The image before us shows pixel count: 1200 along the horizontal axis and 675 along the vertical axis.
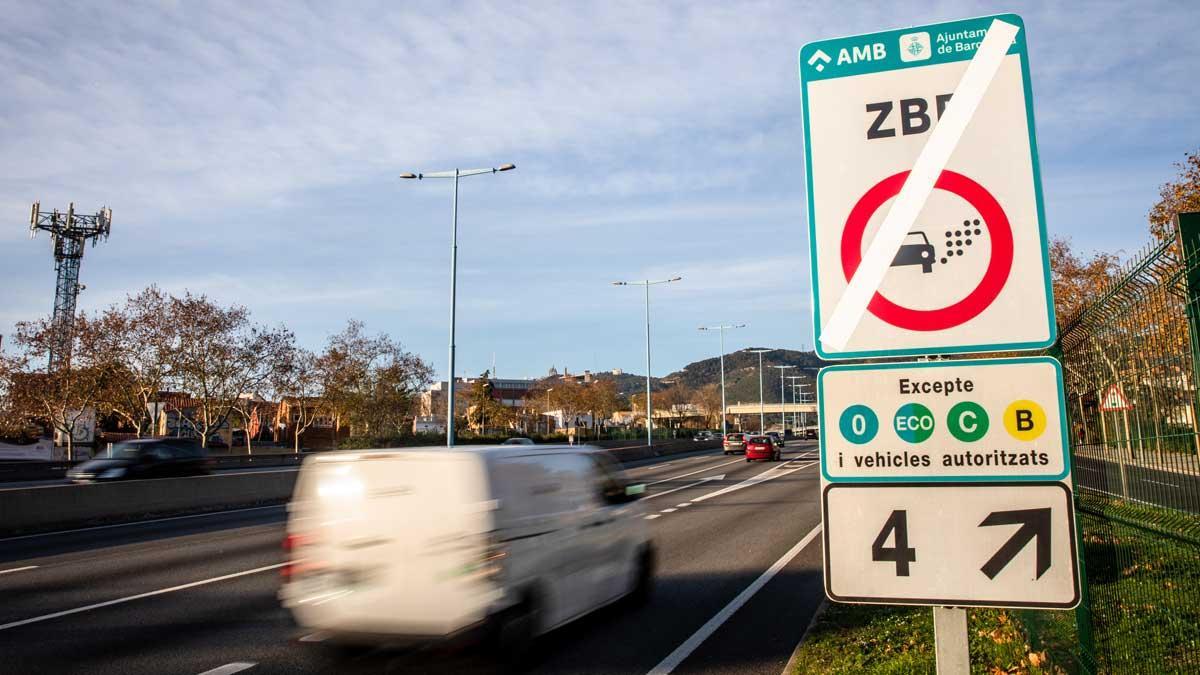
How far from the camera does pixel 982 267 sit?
2.48 meters

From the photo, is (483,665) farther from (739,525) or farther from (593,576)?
(739,525)

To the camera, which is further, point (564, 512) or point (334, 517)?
point (564, 512)

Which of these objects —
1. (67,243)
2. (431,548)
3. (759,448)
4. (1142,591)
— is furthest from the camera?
(67,243)

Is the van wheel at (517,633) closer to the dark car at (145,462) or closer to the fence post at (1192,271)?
the fence post at (1192,271)

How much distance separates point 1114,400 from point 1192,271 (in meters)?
1.23

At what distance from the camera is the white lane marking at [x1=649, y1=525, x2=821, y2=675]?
663 centimetres

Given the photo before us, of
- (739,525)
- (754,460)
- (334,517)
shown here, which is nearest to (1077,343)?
(334,517)

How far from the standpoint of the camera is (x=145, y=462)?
2638 cm

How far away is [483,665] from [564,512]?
5.07ft

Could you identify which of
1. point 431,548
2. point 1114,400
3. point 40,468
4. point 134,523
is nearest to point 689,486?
point 134,523

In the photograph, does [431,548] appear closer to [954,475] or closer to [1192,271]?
[954,475]

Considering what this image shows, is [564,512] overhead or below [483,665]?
overhead

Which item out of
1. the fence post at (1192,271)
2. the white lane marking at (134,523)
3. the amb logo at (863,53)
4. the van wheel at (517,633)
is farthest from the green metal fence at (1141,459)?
the white lane marking at (134,523)

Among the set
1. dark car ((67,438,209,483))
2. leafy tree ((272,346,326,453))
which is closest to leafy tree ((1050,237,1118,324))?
dark car ((67,438,209,483))
